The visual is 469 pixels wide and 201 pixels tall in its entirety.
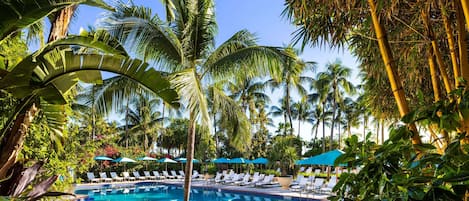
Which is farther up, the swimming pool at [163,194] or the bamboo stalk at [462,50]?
the bamboo stalk at [462,50]

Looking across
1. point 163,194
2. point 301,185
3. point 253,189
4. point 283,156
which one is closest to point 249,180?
point 253,189

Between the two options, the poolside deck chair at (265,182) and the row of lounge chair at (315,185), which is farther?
the poolside deck chair at (265,182)

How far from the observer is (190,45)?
8.46 metres

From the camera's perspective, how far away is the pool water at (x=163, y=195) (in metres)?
16.3

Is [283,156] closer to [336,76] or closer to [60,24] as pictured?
[336,76]

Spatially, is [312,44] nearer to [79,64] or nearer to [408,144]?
[79,64]

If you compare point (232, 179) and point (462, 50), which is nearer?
point (462, 50)

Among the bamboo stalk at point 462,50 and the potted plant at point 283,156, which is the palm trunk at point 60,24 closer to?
the bamboo stalk at point 462,50

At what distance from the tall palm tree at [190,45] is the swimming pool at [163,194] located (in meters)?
8.31

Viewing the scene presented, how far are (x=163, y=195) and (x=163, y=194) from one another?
15.9 inches

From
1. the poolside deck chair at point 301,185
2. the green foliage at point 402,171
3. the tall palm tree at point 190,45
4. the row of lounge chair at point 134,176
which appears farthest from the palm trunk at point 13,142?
the row of lounge chair at point 134,176

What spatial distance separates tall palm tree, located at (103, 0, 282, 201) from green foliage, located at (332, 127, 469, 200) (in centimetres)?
595

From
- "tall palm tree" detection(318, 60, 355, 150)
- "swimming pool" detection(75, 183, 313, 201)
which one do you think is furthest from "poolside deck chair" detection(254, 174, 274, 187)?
"tall palm tree" detection(318, 60, 355, 150)

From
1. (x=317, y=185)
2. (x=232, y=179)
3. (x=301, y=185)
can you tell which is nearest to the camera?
(x=317, y=185)
